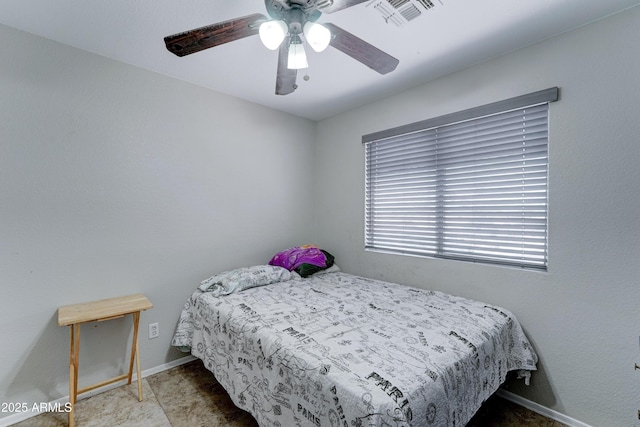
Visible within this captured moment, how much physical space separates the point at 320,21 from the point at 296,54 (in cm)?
34

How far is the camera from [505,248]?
6.42ft

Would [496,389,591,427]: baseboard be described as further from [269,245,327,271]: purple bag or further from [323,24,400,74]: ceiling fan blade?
[323,24,400,74]: ceiling fan blade

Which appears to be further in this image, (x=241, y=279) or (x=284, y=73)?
(x=241, y=279)

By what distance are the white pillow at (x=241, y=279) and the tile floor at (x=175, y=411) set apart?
70 cm

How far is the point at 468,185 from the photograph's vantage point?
7.00ft

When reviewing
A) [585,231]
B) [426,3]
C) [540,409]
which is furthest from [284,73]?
[540,409]

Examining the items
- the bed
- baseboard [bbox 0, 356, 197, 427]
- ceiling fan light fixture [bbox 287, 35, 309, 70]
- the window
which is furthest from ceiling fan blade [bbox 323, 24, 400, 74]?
baseboard [bbox 0, 356, 197, 427]

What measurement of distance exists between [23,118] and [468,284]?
319 cm

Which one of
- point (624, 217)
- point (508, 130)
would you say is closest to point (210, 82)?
point (508, 130)

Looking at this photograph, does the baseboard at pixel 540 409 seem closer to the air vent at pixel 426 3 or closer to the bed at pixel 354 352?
the bed at pixel 354 352

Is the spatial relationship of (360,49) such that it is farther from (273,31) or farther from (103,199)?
(103,199)

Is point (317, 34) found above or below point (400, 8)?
below

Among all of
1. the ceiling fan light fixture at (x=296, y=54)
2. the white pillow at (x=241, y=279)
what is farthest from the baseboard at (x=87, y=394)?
the ceiling fan light fixture at (x=296, y=54)

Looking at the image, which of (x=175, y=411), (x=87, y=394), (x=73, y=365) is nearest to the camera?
(x=73, y=365)
